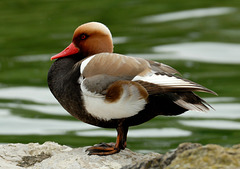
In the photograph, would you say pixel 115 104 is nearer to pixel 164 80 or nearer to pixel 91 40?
pixel 164 80

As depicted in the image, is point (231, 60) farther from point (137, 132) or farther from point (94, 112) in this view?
point (94, 112)

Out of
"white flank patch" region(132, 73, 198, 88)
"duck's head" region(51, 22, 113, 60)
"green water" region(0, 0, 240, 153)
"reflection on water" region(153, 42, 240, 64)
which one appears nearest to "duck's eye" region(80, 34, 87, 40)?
"duck's head" region(51, 22, 113, 60)

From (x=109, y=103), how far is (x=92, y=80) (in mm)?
252

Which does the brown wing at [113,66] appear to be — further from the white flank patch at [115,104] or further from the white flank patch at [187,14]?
the white flank patch at [187,14]

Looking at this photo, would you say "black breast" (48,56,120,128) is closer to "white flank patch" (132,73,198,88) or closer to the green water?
"white flank patch" (132,73,198,88)

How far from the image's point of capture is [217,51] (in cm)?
1653

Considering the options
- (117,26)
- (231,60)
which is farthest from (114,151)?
(117,26)

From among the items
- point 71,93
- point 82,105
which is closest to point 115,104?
point 82,105

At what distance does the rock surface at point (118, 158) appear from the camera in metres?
4.63

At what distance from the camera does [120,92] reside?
611 cm

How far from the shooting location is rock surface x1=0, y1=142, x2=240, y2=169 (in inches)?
182

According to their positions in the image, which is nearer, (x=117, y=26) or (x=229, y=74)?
(x=229, y=74)

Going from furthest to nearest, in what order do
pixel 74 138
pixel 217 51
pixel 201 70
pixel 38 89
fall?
pixel 217 51 → pixel 201 70 → pixel 38 89 → pixel 74 138

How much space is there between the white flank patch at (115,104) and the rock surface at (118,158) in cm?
40
